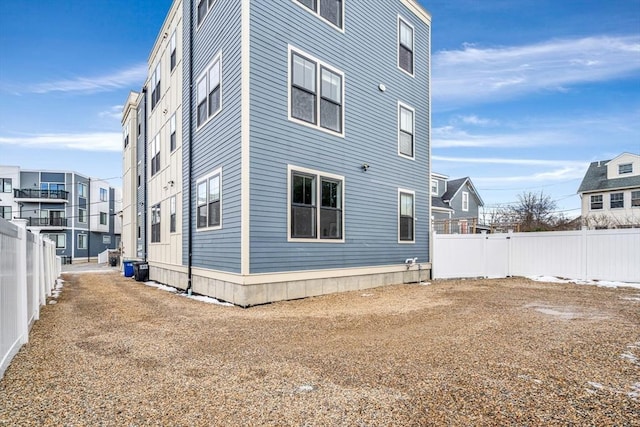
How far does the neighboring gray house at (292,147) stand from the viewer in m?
7.63

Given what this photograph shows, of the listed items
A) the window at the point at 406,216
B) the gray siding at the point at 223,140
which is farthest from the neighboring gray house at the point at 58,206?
the window at the point at 406,216

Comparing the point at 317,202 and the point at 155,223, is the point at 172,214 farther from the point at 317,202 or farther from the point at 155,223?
the point at 317,202

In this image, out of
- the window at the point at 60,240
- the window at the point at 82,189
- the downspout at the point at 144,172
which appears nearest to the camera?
the downspout at the point at 144,172

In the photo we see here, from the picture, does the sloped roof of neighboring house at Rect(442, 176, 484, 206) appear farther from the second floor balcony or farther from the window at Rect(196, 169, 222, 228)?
the second floor balcony

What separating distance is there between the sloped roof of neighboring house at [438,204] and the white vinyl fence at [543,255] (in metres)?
11.7

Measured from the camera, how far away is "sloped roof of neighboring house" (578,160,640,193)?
944 inches

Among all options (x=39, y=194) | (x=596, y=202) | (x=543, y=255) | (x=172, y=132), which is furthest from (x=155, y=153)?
(x=596, y=202)

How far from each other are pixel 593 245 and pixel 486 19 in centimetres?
915

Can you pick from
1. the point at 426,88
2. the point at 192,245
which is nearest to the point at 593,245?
the point at 426,88

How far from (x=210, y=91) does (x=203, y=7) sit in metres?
2.78

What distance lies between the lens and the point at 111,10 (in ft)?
42.2

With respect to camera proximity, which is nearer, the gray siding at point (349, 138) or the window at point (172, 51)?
the gray siding at point (349, 138)

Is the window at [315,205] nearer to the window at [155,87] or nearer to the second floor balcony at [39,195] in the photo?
the window at [155,87]

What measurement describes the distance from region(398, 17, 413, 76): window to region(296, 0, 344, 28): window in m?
3.01
